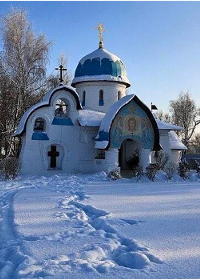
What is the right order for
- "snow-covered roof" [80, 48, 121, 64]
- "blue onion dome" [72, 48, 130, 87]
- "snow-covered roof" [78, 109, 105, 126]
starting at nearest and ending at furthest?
"snow-covered roof" [78, 109, 105, 126], "blue onion dome" [72, 48, 130, 87], "snow-covered roof" [80, 48, 121, 64]

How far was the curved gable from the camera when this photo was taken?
42.1ft

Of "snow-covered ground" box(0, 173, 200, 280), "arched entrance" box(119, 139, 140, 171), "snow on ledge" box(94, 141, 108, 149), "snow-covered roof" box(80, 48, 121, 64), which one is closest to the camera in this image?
"snow-covered ground" box(0, 173, 200, 280)

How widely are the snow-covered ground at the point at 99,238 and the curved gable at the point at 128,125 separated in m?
6.23

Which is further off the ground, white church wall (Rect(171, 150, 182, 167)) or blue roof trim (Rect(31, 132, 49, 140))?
blue roof trim (Rect(31, 132, 49, 140))

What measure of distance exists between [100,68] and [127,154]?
5.07m

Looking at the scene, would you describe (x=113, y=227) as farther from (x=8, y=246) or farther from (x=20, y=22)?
(x=20, y=22)

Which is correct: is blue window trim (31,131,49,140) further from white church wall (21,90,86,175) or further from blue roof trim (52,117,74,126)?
blue roof trim (52,117,74,126)

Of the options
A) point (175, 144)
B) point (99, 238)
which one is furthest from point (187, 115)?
point (99, 238)

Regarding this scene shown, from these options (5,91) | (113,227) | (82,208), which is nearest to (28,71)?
(5,91)

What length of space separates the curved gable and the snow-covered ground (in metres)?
6.23

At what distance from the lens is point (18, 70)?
17.9 m

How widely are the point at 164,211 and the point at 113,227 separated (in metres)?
1.55

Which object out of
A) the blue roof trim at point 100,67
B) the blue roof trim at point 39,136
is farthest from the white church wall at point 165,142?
the blue roof trim at point 39,136

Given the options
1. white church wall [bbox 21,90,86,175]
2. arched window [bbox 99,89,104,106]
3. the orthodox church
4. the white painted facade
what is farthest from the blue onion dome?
white church wall [bbox 21,90,86,175]
